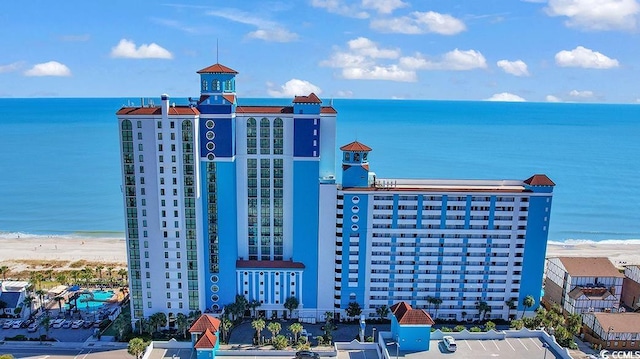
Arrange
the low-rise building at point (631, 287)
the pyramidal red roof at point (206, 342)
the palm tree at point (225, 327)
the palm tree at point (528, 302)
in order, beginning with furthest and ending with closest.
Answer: the low-rise building at point (631, 287), the palm tree at point (528, 302), the palm tree at point (225, 327), the pyramidal red roof at point (206, 342)

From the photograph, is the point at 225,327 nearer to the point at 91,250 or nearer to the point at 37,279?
the point at 37,279

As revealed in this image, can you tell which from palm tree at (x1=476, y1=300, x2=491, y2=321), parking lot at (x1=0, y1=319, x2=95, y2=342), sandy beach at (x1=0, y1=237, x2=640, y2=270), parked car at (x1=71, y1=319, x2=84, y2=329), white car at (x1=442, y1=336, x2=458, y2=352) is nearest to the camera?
white car at (x1=442, y1=336, x2=458, y2=352)

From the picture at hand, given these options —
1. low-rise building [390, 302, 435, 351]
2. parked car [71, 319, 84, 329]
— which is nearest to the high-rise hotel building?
parked car [71, 319, 84, 329]

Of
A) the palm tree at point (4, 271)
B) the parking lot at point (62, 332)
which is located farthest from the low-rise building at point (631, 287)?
the palm tree at point (4, 271)

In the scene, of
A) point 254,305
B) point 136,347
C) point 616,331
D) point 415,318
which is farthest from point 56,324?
point 616,331

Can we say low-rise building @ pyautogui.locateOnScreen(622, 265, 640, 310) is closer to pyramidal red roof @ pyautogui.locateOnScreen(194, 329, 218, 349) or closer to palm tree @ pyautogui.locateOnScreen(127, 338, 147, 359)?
pyramidal red roof @ pyautogui.locateOnScreen(194, 329, 218, 349)

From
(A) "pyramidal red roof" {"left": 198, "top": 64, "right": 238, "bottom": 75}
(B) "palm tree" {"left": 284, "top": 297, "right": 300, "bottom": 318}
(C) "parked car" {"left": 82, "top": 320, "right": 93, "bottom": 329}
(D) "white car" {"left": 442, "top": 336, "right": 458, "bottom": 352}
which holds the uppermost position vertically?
(A) "pyramidal red roof" {"left": 198, "top": 64, "right": 238, "bottom": 75}

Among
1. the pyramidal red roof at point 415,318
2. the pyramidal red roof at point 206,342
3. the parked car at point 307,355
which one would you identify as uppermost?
the pyramidal red roof at point 415,318

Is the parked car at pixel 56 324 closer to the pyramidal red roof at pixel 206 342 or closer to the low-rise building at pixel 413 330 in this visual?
the pyramidal red roof at pixel 206 342
